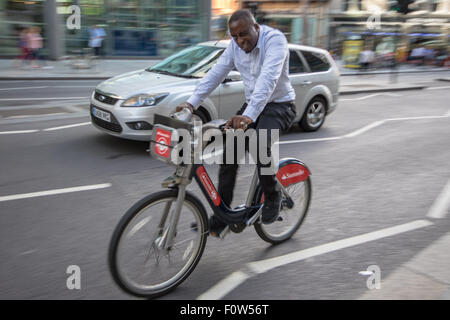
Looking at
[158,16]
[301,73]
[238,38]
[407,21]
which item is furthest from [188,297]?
[407,21]

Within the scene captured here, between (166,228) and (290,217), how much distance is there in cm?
133

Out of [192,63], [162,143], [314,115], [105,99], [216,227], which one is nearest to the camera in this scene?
[162,143]

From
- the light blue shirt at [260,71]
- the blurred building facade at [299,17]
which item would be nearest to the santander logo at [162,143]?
the light blue shirt at [260,71]

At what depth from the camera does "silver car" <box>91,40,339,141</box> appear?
636 centimetres

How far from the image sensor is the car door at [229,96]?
6.96 metres

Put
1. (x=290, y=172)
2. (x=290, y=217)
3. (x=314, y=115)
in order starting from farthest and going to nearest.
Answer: (x=314, y=115), (x=290, y=217), (x=290, y=172)

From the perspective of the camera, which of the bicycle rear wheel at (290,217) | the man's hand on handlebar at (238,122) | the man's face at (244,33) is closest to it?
the man's hand on handlebar at (238,122)

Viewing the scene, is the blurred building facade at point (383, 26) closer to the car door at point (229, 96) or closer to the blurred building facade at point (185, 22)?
the blurred building facade at point (185, 22)

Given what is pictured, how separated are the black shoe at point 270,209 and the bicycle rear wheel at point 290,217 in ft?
0.38

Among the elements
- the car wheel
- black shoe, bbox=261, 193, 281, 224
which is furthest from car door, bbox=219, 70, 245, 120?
black shoe, bbox=261, 193, 281, 224

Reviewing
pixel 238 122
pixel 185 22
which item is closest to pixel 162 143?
pixel 238 122

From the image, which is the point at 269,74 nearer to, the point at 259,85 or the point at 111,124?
the point at 259,85

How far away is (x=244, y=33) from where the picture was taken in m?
3.07

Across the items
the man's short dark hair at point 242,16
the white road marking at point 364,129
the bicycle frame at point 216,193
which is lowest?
the white road marking at point 364,129
